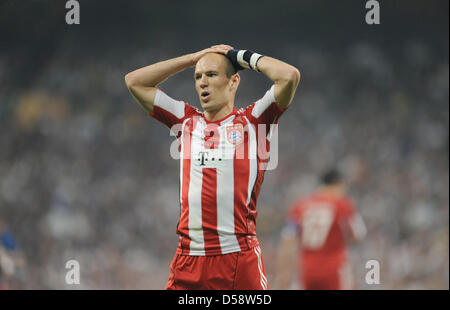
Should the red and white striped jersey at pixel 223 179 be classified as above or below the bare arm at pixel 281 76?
below

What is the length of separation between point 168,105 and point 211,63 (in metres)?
0.40

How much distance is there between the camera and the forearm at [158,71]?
10.3 feet

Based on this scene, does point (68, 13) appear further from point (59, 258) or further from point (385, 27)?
point (385, 27)

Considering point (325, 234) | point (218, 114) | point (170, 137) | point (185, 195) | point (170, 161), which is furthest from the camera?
point (170, 137)

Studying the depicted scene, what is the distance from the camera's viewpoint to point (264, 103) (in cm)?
300

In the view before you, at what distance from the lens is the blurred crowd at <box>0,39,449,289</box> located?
9250 mm

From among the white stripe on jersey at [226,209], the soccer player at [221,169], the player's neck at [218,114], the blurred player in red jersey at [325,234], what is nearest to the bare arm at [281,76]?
the soccer player at [221,169]

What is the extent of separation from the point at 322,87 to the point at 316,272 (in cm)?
666

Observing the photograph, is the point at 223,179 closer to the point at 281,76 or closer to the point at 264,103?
the point at 264,103

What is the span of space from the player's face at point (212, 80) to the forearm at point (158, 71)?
0.10 metres

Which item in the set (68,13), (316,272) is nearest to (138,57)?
(68,13)

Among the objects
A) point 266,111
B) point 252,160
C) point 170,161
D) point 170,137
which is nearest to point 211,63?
point 266,111

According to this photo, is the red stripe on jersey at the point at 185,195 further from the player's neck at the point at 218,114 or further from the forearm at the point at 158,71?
the forearm at the point at 158,71

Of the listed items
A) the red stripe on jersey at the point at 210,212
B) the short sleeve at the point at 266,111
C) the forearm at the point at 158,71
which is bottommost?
the red stripe on jersey at the point at 210,212
